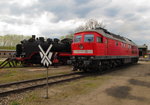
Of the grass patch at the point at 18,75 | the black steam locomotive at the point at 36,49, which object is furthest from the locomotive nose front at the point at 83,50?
the black steam locomotive at the point at 36,49

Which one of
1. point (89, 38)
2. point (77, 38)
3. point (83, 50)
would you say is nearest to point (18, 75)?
point (83, 50)

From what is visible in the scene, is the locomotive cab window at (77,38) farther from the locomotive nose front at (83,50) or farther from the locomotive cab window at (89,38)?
the locomotive cab window at (89,38)

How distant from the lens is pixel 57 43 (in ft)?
67.6

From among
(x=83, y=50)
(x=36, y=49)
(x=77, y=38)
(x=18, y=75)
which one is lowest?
(x=18, y=75)

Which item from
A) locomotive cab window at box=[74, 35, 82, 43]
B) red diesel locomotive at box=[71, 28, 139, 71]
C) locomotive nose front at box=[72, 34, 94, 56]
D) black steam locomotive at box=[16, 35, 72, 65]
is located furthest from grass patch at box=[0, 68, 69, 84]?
black steam locomotive at box=[16, 35, 72, 65]

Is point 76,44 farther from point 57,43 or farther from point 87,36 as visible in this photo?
point 57,43

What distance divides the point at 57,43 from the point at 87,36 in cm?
868

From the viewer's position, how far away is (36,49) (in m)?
18.7

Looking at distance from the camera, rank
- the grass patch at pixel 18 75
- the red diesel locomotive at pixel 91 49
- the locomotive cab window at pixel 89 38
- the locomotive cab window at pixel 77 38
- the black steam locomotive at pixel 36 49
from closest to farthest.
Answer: the grass patch at pixel 18 75 → the red diesel locomotive at pixel 91 49 → the locomotive cab window at pixel 89 38 → the locomotive cab window at pixel 77 38 → the black steam locomotive at pixel 36 49

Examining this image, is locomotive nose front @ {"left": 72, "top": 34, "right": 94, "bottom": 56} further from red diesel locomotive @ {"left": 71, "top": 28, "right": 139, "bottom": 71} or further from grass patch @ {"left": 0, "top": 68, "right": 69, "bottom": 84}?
grass patch @ {"left": 0, "top": 68, "right": 69, "bottom": 84}

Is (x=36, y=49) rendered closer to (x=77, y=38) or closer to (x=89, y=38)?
(x=77, y=38)

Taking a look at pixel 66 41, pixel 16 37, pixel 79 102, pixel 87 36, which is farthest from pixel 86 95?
pixel 16 37

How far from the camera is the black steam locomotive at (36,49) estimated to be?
18.5 m

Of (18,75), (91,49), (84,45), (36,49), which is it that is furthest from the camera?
(36,49)
